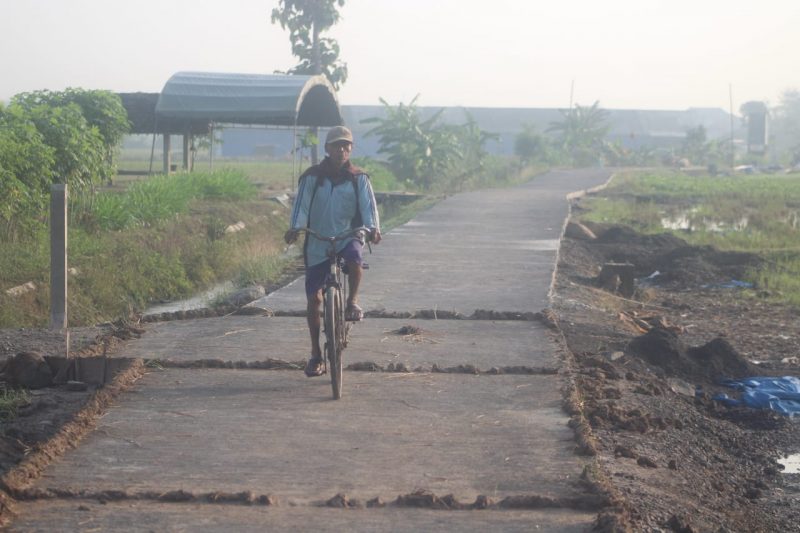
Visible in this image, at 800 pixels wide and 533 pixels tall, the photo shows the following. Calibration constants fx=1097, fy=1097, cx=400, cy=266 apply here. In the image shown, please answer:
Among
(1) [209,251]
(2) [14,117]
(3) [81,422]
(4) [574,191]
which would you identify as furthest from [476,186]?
(3) [81,422]

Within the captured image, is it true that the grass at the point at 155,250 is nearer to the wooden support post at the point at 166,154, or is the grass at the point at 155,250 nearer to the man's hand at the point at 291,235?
the man's hand at the point at 291,235

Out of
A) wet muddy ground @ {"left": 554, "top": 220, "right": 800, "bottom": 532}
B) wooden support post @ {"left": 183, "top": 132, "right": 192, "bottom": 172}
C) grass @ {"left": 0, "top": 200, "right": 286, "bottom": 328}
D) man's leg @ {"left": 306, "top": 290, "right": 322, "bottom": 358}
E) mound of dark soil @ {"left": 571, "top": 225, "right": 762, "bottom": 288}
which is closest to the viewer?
wet muddy ground @ {"left": 554, "top": 220, "right": 800, "bottom": 532}

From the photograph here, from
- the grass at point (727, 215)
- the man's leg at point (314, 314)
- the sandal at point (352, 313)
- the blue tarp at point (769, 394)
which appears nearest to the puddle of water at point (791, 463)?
the blue tarp at point (769, 394)

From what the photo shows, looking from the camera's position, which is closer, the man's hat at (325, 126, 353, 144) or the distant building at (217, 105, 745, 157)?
the man's hat at (325, 126, 353, 144)

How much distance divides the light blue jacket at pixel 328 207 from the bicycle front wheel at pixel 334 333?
34cm

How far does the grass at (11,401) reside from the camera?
698 cm

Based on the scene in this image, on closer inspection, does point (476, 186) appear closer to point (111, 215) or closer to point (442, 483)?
point (111, 215)

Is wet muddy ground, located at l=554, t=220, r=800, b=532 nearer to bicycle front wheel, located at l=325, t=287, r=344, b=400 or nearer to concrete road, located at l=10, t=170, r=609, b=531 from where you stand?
concrete road, located at l=10, t=170, r=609, b=531

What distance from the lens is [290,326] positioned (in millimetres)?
9500

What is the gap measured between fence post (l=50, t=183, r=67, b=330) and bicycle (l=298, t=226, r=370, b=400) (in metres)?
3.03

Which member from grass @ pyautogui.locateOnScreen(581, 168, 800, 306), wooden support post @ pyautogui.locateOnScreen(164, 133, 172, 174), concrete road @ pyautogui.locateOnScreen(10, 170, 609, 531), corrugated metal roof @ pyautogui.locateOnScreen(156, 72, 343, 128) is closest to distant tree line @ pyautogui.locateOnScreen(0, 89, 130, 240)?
concrete road @ pyautogui.locateOnScreen(10, 170, 609, 531)

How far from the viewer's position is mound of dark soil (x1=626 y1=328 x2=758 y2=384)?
950 centimetres

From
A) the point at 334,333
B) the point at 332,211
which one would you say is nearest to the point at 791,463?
the point at 334,333

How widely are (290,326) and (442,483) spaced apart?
439cm
